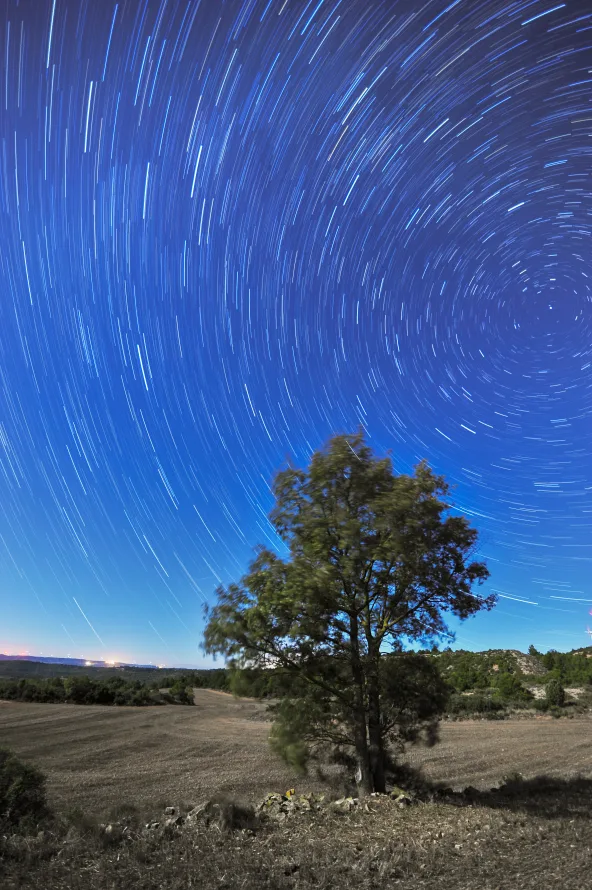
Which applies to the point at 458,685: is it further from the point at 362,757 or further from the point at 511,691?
the point at 362,757

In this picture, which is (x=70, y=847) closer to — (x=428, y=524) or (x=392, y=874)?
(x=392, y=874)

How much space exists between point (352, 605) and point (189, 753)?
2242 centimetres

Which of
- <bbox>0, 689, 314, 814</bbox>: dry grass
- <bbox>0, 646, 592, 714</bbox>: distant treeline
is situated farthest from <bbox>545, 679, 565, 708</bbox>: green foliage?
<bbox>0, 689, 314, 814</bbox>: dry grass

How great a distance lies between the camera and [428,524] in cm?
1485

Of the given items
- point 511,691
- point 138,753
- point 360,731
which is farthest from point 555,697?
point 360,731

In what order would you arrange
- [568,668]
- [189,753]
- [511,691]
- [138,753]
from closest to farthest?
[138,753] → [189,753] → [511,691] → [568,668]

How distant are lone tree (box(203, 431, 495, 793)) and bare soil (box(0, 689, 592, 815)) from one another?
2.78 meters

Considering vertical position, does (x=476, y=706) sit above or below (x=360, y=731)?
below

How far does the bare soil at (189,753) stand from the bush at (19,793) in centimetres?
389

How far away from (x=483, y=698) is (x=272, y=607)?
54.2 metres

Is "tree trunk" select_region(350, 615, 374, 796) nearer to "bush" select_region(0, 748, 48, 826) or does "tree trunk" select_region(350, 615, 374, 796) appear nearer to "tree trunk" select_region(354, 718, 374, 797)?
"tree trunk" select_region(354, 718, 374, 797)

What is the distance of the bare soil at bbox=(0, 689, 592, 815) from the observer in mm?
19516

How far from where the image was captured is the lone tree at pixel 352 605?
13.8 metres

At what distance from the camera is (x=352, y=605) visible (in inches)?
577
